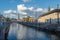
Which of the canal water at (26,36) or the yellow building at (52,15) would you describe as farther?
the yellow building at (52,15)

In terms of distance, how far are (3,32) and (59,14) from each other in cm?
613

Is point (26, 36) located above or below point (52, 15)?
below

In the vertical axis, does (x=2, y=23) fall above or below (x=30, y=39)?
above

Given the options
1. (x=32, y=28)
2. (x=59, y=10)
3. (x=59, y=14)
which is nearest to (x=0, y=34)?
(x=32, y=28)

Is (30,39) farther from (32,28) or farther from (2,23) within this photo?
(32,28)

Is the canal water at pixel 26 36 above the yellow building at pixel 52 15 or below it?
below

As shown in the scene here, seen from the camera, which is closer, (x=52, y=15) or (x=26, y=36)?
(x=26, y=36)

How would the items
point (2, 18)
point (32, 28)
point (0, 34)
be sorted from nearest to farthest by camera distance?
point (0, 34) → point (2, 18) → point (32, 28)

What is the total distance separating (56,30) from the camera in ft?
15.6

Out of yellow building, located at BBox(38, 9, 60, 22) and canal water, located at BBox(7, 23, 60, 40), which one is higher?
yellow building, located at BBox(38, 9, 60, 22)

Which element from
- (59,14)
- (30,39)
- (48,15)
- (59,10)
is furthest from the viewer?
(48,15)

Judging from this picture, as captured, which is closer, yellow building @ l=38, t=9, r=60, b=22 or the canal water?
the canal water

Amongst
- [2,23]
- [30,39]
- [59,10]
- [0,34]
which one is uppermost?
[59,10]

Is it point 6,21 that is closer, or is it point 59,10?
point 6,21
